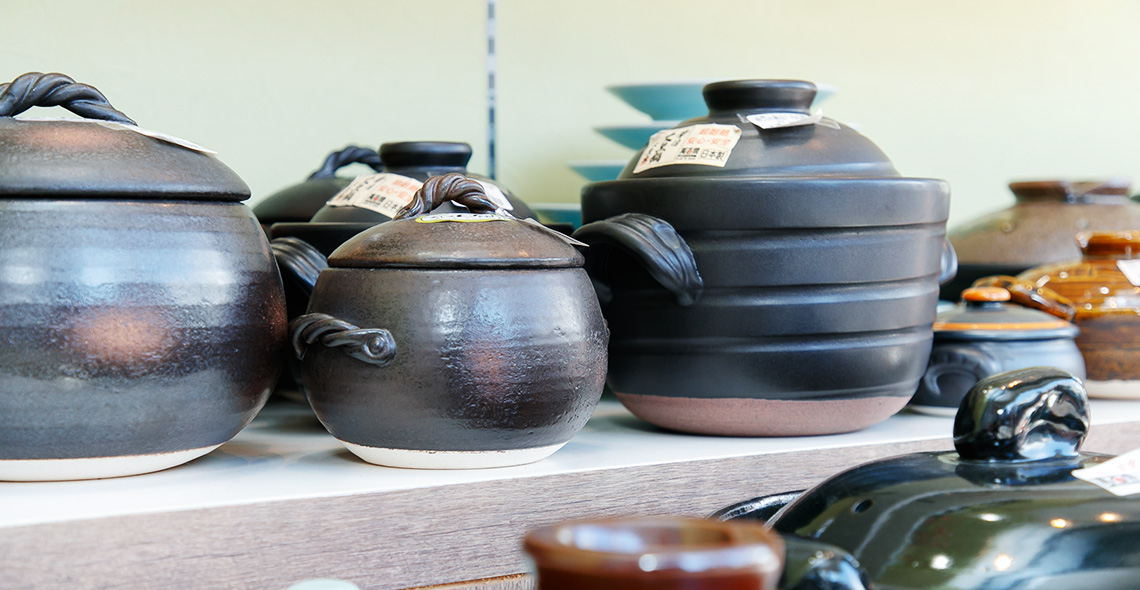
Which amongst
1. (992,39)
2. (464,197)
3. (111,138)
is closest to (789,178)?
(464,197)

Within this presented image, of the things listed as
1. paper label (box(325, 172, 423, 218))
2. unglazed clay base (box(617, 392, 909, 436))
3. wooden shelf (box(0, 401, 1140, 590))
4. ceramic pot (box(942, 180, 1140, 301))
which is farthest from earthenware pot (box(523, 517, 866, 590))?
ceramic pot (box(942, 180, 1140, 301))

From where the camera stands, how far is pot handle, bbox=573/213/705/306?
101 centimetres

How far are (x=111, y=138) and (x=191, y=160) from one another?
62mm

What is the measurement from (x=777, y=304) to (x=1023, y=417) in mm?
364

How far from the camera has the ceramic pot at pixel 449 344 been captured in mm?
841

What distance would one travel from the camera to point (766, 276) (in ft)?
3.34

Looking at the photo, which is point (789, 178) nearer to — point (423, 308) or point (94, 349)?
point (423, 308)

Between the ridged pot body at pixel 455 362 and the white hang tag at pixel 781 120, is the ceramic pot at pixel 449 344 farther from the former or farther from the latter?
the white hang tag at pixel 781 120

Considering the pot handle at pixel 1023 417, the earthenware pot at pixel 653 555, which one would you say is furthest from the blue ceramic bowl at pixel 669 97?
the earthenware pot at pixel 653 555

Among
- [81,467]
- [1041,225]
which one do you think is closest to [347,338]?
[81,467]

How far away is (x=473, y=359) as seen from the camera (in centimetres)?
84

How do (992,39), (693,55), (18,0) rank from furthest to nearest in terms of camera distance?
(992,39) → (693,55) → (18,0)

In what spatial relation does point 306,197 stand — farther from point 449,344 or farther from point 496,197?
point 449,344

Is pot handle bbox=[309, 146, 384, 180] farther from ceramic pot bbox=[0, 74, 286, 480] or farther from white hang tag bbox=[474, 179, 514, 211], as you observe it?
ceramic pot bbox=[0, 74, 286, 480]
